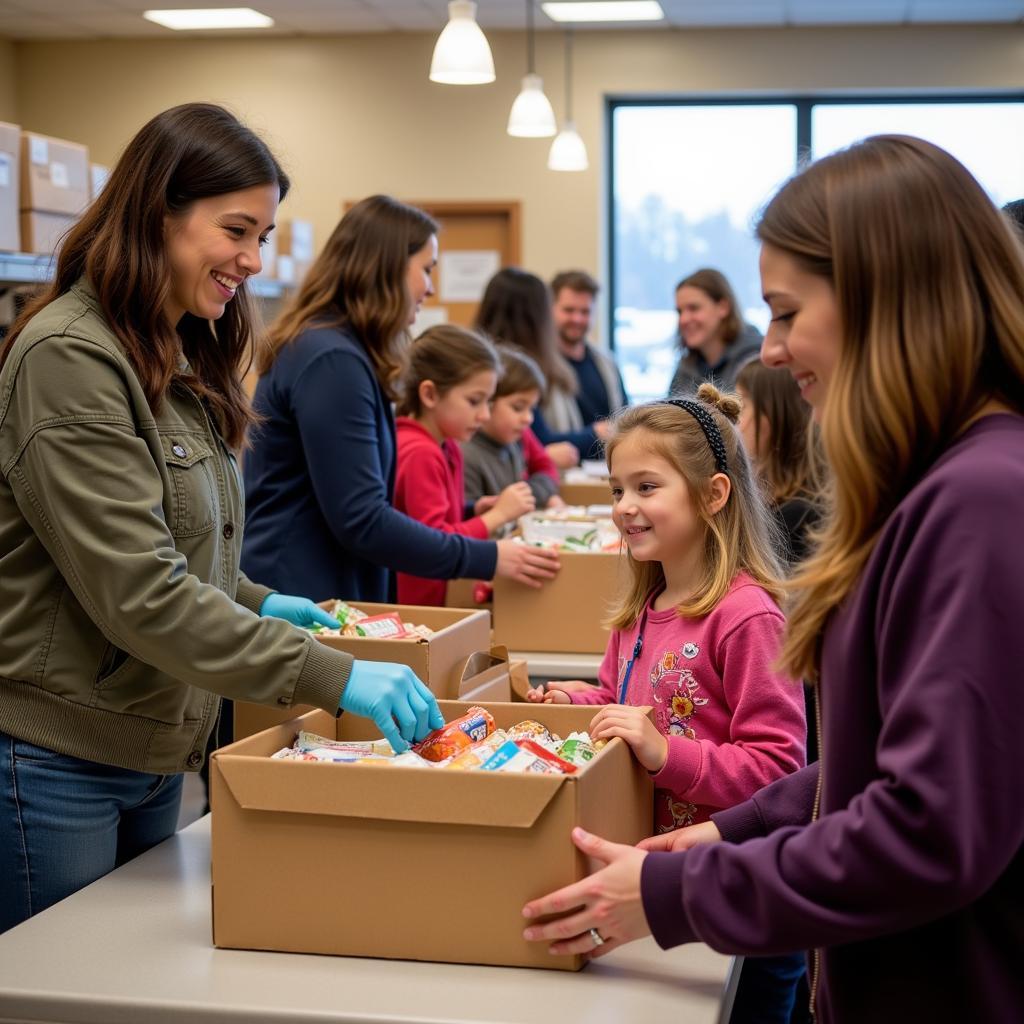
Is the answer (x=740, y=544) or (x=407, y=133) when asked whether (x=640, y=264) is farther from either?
(x=740, y=544)

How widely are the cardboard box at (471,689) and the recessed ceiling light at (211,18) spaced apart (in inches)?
230

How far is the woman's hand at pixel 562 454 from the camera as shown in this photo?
4254 millimetres

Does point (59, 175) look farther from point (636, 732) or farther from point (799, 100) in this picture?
point (799, 100)

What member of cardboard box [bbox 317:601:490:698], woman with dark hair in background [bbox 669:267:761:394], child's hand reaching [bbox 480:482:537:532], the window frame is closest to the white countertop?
cardboard box [bbox 317:601:490:698]

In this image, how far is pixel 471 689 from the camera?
69.9 inches

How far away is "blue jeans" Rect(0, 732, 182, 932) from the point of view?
1.39 meters

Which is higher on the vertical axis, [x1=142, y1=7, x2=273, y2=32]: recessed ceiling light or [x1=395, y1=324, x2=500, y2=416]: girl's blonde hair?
[x1=142, y1=7, x2=273, y2=32]: recessed ceiling light

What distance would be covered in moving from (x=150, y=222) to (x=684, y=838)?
91cm

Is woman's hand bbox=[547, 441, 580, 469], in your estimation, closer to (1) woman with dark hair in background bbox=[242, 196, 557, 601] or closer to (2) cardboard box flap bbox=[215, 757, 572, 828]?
(1) woman with dark hair in background bbox=[242, 196, 557, 601]

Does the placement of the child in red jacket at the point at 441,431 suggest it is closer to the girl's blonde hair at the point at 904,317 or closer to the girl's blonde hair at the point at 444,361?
the girl's blonde hair at the point at 444,361

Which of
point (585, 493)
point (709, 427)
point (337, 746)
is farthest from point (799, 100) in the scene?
point (337, 746)

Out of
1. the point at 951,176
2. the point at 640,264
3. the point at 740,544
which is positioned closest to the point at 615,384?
the point at 640,264

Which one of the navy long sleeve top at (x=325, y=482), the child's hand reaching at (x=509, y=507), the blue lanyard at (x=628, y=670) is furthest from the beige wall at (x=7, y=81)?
the blue lanyard at (x=628, y=670)

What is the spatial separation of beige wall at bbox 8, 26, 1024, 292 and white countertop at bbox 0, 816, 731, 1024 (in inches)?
253
